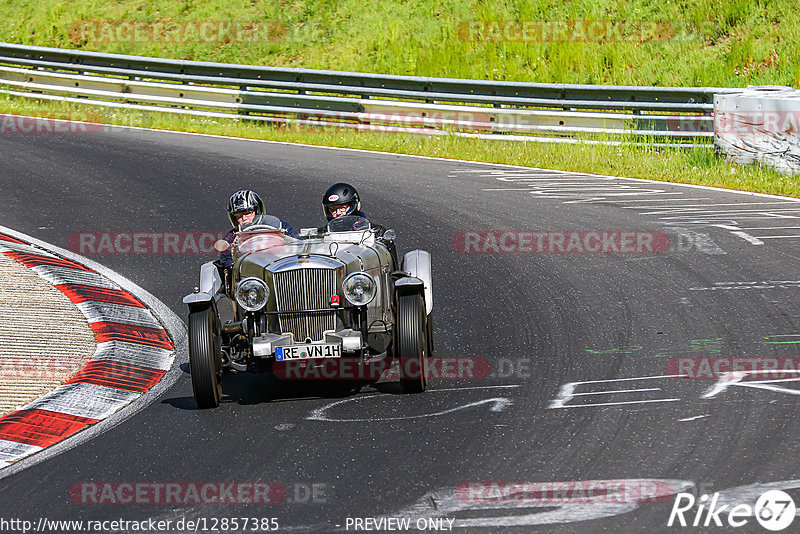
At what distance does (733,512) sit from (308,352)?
3069mm

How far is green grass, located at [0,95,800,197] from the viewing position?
15055 millimetres

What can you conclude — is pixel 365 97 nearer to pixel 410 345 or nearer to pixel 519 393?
pixel 410 345

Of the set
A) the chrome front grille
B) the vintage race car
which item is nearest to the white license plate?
the vintage race car

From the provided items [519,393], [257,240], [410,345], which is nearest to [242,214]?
[257,240]

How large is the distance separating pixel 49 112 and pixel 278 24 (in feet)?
24.3

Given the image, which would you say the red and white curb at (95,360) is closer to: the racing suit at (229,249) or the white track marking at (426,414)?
the racing suit at (229,249)

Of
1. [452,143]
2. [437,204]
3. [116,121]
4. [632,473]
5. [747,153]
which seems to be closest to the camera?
[632,473]

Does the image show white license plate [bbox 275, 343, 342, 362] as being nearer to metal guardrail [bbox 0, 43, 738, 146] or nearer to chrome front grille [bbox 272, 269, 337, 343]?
chrome front grille [bbox 272, 269, 337, 343]

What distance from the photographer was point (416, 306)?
7344 millimetres

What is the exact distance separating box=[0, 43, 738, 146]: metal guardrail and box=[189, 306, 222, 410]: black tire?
11.5 metres

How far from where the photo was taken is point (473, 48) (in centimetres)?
2455

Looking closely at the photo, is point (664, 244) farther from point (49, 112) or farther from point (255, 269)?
point (49, 112)

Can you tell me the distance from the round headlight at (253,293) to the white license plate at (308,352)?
1.20ft

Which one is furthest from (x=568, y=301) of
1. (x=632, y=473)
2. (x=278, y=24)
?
(x=278, y=24)
